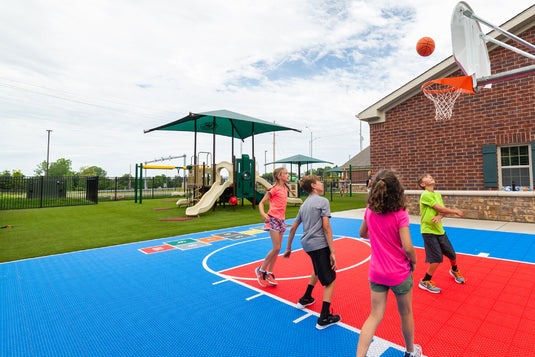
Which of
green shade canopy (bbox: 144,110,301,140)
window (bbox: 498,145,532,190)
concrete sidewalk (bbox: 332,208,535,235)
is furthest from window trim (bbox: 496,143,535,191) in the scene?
green shade canopy (bbox: 144,110,301,140)

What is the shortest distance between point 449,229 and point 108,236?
10886 millimetres

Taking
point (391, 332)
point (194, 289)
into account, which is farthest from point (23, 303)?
point (391, 332)

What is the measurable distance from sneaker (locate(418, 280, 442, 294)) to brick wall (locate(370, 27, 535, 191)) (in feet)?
27.2

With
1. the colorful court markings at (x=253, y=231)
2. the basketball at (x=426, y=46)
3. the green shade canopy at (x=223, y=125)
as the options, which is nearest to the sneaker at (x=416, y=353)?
the colorful court markings at (x=253, y=231)

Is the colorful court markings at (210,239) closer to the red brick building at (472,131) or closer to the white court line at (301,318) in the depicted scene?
the white court line at (301,318)

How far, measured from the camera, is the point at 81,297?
4.16 meters

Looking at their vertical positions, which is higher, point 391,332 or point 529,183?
point 529,183

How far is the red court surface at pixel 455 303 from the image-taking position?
2918mm

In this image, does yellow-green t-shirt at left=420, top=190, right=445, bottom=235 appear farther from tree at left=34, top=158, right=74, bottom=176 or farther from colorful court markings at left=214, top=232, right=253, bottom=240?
tree at left=34, top=158, right=74, bottom=176

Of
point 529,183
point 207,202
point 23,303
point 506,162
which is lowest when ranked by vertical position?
point 23,303

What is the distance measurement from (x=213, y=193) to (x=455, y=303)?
12533 millimetres

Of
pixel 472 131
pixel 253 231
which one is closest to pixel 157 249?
pixel 253 231

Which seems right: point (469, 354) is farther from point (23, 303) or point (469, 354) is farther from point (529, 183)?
point (529, 183)

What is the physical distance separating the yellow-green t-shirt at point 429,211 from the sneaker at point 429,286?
772mm
